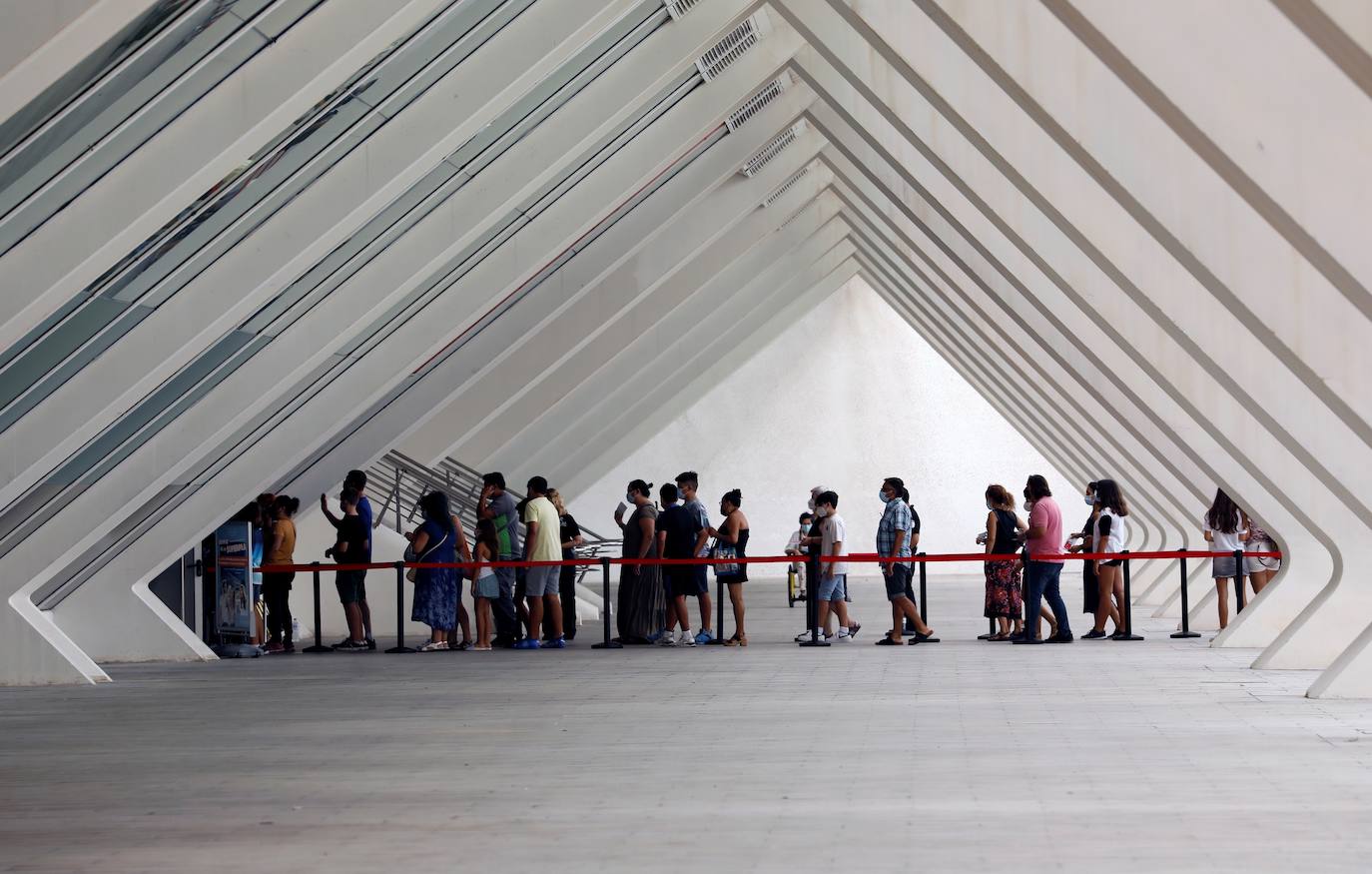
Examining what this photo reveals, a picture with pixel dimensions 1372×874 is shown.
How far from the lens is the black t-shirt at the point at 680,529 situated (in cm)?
1500

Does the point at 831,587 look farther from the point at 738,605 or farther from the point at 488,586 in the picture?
the point at 488,586

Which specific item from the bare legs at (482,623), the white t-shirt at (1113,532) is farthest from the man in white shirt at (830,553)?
the bare legs at (482,623)

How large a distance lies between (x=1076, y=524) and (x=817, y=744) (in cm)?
3017

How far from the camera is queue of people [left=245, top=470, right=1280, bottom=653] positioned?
15.0 meters

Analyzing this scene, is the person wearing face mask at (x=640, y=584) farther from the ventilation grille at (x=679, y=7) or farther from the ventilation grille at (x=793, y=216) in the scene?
the ventilation grille at (x=793, y=216)

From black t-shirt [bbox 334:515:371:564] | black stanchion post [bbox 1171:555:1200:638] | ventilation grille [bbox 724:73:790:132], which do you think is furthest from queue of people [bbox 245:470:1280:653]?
ventilation grille [bbox 724:73:790:132]

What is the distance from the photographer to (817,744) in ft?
26.6

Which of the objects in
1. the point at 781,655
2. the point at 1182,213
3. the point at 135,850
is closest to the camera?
the point at 135,850

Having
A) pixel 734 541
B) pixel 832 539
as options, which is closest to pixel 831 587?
pixel 832 539

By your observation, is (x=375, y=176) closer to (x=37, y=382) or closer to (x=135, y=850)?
(x=37, y=382)

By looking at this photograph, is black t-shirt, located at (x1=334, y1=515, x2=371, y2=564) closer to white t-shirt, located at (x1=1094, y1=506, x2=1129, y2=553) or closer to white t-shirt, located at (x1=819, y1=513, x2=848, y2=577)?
white t-shirt, located at (x1=819, y1=513, x2=848, y2=577)

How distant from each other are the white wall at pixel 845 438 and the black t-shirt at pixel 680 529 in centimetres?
2172

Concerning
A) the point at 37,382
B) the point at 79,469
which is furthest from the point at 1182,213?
the point at 79,469

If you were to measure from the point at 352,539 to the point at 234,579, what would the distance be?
3.66 feet
